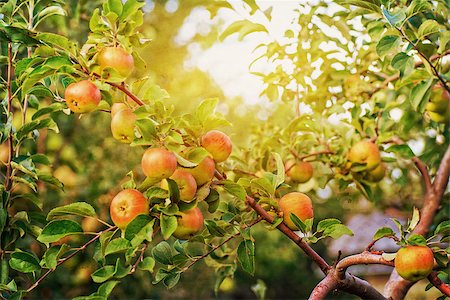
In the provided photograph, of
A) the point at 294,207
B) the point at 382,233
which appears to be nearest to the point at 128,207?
the point at 294,207

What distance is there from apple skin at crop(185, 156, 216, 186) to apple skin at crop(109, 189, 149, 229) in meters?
0.09

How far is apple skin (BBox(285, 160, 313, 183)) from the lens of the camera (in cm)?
140

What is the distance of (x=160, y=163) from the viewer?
0.82 m

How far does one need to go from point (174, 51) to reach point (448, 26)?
129 inches

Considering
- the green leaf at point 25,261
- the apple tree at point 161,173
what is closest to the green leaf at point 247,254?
the apple tree at point 161,173

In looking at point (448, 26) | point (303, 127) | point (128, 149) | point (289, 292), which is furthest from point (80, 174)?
point (289, 292)

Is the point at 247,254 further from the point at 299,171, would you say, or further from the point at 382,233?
the point at 299,171

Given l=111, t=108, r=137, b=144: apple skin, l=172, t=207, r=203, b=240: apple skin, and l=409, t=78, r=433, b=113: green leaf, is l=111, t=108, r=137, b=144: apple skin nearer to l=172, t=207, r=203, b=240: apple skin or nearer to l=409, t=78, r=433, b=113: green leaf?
l=172, t=207, r=203, b=240: apple skin

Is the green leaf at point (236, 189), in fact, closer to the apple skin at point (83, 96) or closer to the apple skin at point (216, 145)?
the apple skin at point (216, 145)

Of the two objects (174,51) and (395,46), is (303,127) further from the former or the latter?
(174,51)

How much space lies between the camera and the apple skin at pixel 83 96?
0.87 metres

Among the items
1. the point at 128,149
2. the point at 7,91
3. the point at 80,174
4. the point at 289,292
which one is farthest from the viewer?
the point at 289,292

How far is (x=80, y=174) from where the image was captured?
2.73 m

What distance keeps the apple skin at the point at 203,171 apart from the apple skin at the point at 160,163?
0.19 feet
